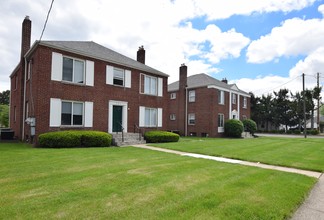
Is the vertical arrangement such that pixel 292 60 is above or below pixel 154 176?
above

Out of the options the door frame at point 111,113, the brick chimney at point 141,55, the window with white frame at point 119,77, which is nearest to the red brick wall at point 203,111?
the brick chimney at point 141,55

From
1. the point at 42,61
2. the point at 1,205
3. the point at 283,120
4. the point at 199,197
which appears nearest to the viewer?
the point at 1,205

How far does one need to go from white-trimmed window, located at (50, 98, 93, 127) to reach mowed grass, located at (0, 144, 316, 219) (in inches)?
274

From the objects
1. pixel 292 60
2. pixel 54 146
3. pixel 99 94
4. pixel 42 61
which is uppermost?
pixel 292 60

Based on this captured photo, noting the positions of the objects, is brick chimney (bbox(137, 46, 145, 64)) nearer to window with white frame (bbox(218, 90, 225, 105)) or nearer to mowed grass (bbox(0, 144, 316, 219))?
window with white frame (bbox(218, 90, 225, 105))

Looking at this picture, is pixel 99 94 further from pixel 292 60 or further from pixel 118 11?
pixel 292 60

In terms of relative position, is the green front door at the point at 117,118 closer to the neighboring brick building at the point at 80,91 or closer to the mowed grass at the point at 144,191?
the neighboring brick building at the point at 80,91

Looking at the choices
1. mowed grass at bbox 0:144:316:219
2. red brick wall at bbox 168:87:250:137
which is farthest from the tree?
mowed grass at bbox 0:144:316:219

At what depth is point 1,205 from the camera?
4094mm

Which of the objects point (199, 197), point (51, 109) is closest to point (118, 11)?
point (51, 109)

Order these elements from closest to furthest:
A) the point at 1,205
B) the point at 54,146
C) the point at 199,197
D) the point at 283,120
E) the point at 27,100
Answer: the point at 1,205
the point at 199,197
the point at 54,146
the point at 27,100
the point at 283,120

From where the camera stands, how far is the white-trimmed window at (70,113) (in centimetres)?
1440

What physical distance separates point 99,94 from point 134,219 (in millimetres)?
13893

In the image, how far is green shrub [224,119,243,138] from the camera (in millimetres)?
27344
